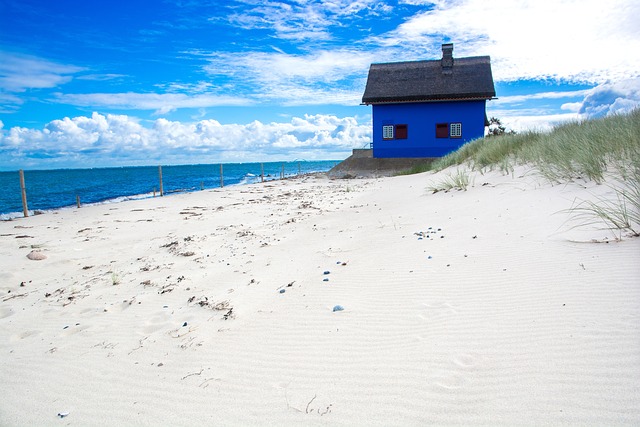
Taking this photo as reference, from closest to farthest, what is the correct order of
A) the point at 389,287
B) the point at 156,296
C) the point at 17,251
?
the point at 389,287 < the point at 156,296 < the point at 17,251

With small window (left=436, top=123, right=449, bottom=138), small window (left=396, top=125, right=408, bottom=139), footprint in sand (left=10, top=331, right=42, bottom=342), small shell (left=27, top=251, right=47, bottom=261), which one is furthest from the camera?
small window (left=396, top=125, right=408, bottom=139)

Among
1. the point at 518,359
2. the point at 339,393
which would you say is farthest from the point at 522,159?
the point at 339,393

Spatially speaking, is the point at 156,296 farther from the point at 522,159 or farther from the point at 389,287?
the point at 522,159

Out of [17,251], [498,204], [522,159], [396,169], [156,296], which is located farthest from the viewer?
[396,169]

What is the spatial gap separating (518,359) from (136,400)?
8.46 ft

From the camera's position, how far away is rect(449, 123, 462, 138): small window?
26922 mm

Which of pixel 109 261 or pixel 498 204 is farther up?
pixel 498 204

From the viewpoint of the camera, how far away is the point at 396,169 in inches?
1050

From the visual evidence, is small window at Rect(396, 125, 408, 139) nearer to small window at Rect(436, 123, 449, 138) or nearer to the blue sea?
small window at Rect(436, 123, 449, 138)

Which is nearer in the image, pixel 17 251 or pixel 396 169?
pixel 17 251

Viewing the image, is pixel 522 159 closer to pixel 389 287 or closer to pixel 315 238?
pixel 315 238

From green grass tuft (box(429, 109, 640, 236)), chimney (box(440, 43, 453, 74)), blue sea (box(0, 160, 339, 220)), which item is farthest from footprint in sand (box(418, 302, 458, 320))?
chimney (box(440, 43, 453, 74))

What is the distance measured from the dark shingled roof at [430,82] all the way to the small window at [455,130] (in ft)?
6.30

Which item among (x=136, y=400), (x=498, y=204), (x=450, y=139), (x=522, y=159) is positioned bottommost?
(x=136, y=400)
